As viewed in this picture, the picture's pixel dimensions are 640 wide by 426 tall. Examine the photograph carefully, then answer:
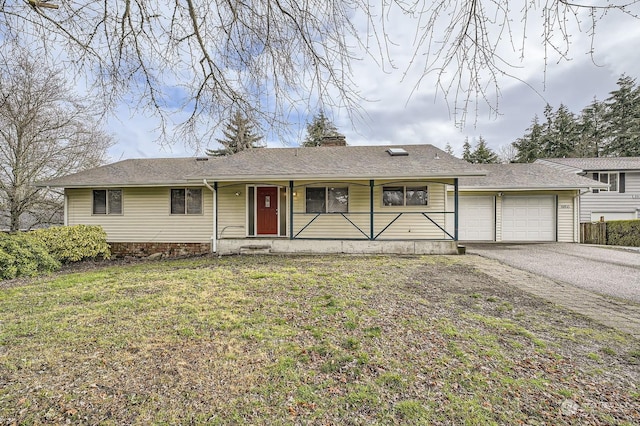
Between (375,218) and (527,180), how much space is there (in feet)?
22.9

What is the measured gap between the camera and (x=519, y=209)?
40.6ft

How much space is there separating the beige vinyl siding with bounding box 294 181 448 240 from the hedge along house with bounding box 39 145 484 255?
36 mm

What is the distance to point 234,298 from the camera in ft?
15.7

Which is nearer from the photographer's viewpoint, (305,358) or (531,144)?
(305,358)

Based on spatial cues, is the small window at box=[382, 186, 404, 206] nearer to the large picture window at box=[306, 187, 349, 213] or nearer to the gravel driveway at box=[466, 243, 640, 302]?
the large picture window at box=[306, 187, 349, 213]

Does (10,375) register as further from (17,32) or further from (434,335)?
(434,335)

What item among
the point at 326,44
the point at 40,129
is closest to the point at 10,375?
the point at 326,44

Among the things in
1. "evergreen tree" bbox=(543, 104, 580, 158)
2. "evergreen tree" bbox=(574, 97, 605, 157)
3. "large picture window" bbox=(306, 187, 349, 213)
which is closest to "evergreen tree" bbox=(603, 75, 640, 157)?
"evergreen tree" bbox=(574, 97, 605, 157)

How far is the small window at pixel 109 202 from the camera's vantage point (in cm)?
1127

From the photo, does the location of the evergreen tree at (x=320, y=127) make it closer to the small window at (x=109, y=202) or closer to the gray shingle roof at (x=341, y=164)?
the gray shingle roof at (x=341, y=164)

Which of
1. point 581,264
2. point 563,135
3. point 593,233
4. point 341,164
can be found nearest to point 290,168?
point 341,164

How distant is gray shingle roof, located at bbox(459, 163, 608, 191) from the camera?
1165 centimetres

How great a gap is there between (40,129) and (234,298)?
40.9 feet

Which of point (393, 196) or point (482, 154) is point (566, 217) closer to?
point (393, 196)
